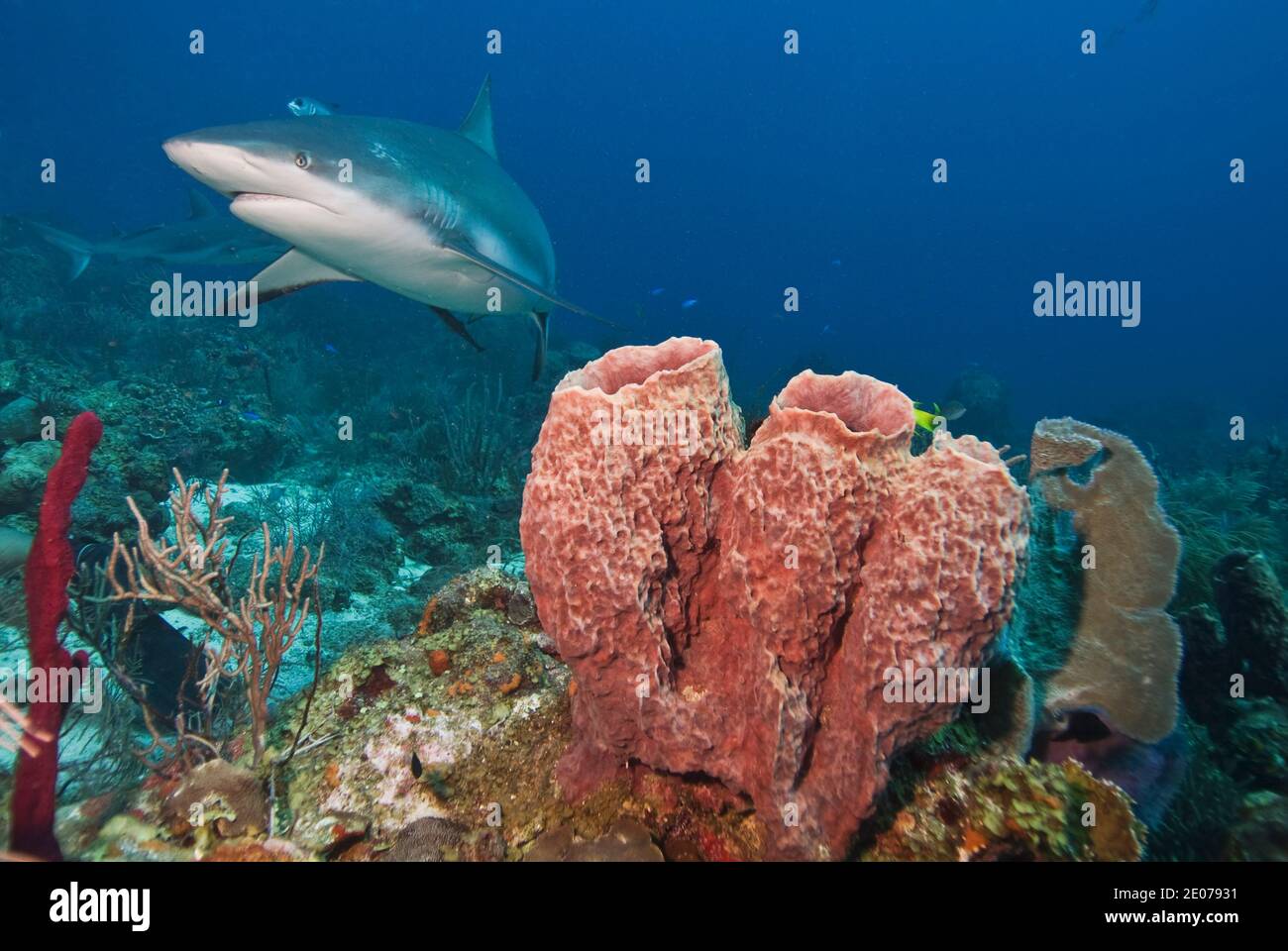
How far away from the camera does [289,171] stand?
3.36 metres

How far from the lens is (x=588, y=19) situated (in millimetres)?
95750

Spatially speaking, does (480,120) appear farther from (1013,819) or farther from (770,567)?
(1013,819)

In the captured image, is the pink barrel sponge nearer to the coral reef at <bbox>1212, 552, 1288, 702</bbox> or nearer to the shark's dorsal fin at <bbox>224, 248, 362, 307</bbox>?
the coral reef at <bbox>1212, 552, 1288, 702</bbox>

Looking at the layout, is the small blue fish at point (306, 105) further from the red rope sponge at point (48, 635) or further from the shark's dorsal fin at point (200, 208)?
the red rope sponge at point (48, 635)

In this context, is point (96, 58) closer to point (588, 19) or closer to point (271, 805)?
point (588, 19)

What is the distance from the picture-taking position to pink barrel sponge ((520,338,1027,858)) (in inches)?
75.5

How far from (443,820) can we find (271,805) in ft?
2.55

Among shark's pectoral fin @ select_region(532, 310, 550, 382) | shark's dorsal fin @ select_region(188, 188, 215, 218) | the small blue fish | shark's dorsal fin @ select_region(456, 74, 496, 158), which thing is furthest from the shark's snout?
shark's dorsal fin @ select_region(188, 188, 215, 218)

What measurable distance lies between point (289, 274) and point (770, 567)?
5087 millimetres

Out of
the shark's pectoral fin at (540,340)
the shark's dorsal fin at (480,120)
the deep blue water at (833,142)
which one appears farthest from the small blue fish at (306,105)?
the deep blue water at (833,142)

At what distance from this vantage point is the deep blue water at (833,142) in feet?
239

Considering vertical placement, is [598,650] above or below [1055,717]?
above

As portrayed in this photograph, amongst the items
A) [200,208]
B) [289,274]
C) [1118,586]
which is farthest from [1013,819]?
[200,208]
